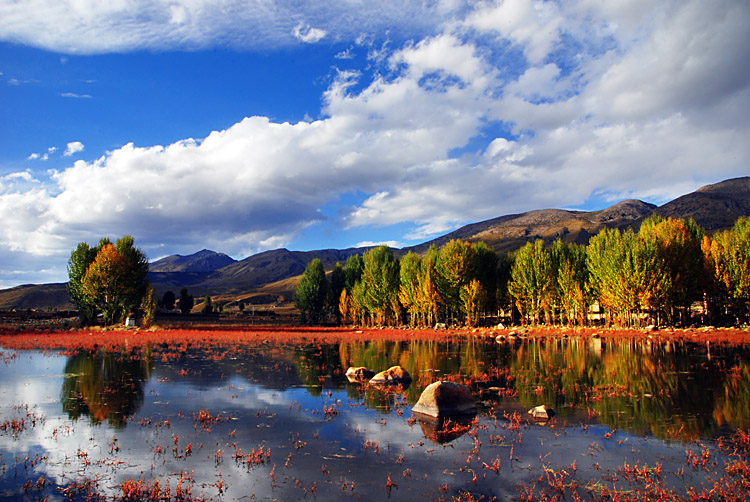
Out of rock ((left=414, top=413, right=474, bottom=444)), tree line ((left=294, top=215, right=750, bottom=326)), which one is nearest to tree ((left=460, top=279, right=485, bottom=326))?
tree line ((left=294, top=215, right=750, bottom=326))

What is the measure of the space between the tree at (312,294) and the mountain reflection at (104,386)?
74454 mm

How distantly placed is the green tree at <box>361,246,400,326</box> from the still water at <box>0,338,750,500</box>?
71.7m

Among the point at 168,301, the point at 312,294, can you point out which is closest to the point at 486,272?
the point at 312,294

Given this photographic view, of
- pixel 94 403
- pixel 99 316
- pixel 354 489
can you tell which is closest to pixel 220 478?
pixel 354 489

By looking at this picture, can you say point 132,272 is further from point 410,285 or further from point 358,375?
point 358,375

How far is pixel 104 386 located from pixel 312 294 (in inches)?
3494

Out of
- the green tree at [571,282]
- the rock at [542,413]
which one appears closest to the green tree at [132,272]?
the green tree at [571,282]

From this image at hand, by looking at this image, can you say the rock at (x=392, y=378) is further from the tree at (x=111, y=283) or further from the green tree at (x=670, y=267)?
the tree at (x=111, y=283)

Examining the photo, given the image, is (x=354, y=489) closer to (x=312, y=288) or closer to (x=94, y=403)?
(x=94, y=403)

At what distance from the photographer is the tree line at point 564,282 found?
6606cm

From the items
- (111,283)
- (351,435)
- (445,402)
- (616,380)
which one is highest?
(111,283)

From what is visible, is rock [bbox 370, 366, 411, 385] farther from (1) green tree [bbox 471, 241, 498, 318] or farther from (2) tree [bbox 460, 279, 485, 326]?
(1) green tree [bbox 471, 241, 498, 318]

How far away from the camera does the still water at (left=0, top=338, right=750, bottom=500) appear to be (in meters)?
10.5

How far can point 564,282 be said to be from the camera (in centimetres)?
8025
